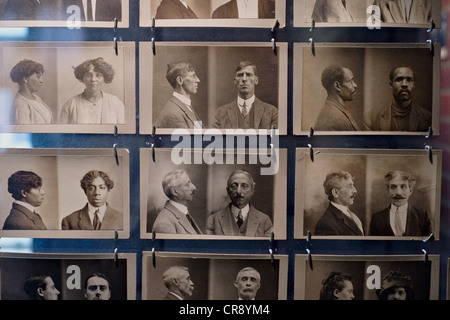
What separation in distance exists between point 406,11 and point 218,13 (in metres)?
0.46

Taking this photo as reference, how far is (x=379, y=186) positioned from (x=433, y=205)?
140mm

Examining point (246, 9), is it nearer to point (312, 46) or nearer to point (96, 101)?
point (312, 46)

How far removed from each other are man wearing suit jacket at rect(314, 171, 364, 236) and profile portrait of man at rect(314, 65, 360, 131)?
0.44 feet

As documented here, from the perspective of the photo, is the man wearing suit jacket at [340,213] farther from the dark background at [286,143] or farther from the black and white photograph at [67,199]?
the black and white photograph at [67,199]

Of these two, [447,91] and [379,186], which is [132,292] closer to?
[379,186]

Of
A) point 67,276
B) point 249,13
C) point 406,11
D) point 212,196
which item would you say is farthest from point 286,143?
point 67,276

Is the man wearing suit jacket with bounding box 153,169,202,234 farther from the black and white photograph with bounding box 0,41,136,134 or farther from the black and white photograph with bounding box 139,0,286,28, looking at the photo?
the black and white photograph with bounding box 139,0,286,28

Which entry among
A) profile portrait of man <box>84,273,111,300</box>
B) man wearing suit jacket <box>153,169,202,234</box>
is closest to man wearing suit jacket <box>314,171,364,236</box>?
man wearing suit jacket <box>153,169,202,234</box>

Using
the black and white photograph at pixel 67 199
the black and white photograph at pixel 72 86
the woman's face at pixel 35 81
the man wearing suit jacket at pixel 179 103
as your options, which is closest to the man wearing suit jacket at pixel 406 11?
the man wearing suit jacket at pixel 179 103

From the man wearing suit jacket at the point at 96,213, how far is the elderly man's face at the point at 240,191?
28 cm

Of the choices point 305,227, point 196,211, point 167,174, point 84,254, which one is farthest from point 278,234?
point 84,254

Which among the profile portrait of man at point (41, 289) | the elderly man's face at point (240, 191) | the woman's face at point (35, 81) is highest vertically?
the woman's face at point (35, 81)

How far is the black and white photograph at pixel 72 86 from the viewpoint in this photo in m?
1.33

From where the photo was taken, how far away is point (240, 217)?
1.35m
